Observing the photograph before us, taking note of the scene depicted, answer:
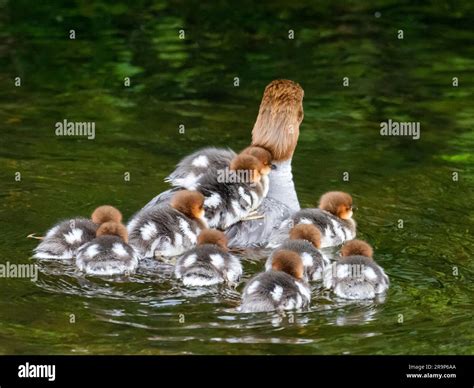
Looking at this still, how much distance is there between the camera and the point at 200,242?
9172 millimetres

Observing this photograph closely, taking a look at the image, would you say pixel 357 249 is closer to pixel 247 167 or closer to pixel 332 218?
pixel 332 218

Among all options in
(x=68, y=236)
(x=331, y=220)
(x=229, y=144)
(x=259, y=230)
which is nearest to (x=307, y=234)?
(x=331, y=220)

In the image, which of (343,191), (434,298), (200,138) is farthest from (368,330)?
(200,138)

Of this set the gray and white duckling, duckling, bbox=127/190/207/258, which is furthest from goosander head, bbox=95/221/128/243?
the gray and white duckling

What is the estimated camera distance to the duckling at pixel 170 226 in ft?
30.8

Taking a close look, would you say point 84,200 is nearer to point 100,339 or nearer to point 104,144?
point 104,144

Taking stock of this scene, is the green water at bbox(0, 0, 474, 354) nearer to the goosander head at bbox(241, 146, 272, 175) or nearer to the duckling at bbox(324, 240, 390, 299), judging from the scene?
the duckling at bbox(324, 240, 390, 299)

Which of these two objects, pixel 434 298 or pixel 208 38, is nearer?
pixel 434 298

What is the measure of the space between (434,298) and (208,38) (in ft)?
21.4

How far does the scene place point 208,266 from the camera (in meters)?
8.87

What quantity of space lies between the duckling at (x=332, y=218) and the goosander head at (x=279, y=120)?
495 millimetres

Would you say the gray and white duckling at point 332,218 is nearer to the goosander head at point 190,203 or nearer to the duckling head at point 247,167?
the duckling head at point 247,167

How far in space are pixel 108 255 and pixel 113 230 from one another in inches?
10.5

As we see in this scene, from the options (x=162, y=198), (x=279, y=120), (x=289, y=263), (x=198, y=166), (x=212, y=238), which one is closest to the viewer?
(x=289, y=263)
